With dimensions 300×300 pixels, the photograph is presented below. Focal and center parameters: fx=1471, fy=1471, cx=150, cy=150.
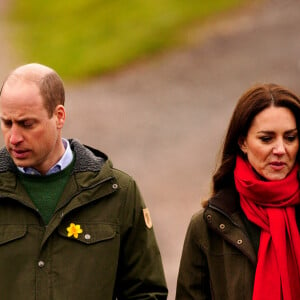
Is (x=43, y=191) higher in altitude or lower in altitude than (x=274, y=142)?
lower

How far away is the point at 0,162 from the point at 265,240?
3.74 ft

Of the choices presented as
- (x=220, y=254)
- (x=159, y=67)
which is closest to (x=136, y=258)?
(x=220, y=254)

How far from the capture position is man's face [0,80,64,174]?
5.79m

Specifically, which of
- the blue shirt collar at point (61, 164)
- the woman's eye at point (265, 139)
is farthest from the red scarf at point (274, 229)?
the blue shirt collar at point (61, 164)

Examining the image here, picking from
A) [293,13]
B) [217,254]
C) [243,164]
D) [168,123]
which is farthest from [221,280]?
[293,13]

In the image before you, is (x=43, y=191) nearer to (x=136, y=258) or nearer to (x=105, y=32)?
(x=136, y=258)

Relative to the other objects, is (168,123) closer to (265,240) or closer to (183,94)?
(183,94)

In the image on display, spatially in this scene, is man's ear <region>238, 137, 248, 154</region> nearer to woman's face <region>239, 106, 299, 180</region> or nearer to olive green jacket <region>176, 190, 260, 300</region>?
woman's face <region>239, 106, 299, 180</region>

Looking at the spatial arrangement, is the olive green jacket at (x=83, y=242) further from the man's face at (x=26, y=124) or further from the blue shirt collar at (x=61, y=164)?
the man's face at (x=26, y=124)

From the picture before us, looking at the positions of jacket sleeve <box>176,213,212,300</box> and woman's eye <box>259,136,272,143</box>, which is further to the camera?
jacket sleeve <box>176,213,212,300</box>

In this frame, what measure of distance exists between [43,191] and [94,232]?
0.88ft

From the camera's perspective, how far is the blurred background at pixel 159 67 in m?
14.1

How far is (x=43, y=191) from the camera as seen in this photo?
19.6 ft

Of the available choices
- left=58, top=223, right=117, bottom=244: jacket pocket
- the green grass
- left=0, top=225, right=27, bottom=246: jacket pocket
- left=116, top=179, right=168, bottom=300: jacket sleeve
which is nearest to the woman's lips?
left=116, top=179, right=168, bottom=300: jacket sleeve
